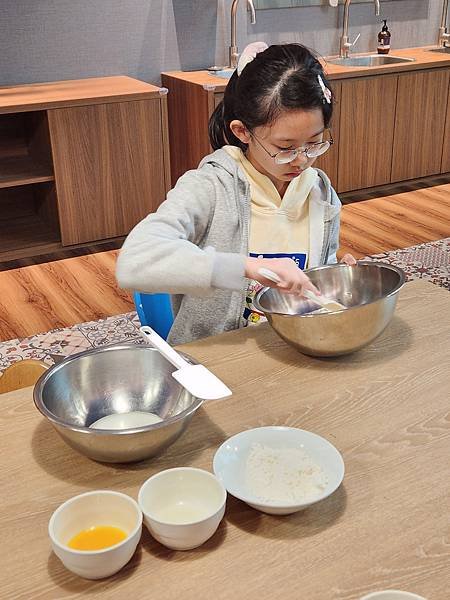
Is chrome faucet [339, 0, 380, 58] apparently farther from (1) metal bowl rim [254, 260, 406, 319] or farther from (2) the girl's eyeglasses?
(1) metal bowl rim [254, 260, 406, 319]

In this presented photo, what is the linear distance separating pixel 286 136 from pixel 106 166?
219 centimetres

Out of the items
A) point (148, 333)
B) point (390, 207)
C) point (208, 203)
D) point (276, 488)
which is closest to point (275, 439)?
point (276, 488)

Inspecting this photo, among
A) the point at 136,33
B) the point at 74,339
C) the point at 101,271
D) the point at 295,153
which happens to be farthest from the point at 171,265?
the point at 136,33

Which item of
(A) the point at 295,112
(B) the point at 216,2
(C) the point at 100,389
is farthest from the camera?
(B) the point at 216,2

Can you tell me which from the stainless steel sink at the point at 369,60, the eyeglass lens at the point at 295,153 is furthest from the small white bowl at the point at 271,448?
the stainless steel sink at the point at 369,60

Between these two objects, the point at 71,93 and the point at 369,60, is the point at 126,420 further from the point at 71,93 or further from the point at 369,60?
the point at 369,60

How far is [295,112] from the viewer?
4.74ft

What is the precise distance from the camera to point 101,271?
3.39 metres

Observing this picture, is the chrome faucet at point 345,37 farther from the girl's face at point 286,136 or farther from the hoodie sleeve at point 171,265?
the hoodie sleeve at point 171,265

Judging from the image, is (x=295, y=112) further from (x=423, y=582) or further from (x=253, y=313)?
(x=423, y=582)

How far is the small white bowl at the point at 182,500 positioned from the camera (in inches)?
33.4

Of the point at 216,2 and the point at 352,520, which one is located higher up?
the point at 216,2

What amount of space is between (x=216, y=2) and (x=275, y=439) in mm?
3460

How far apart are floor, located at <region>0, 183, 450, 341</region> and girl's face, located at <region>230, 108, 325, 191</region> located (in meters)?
1.55
